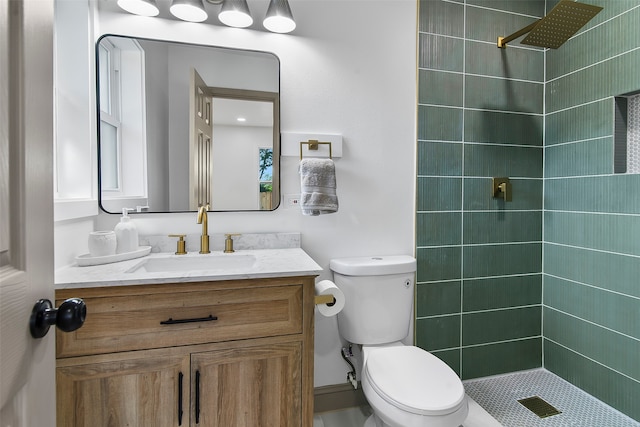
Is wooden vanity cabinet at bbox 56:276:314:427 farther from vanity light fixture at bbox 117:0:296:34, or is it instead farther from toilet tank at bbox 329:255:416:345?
vanity light fixture at bbox 117:0:296:34

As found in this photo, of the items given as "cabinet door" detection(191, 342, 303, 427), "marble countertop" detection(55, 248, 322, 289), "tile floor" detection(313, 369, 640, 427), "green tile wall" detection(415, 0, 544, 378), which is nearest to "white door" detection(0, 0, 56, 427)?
"marble countertop" detection(55, 248, 322, 289)

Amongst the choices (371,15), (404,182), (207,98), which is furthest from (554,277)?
(207,98)

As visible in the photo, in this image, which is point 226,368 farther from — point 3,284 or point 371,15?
point 371,15

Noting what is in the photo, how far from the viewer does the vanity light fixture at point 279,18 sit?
61.8 inches

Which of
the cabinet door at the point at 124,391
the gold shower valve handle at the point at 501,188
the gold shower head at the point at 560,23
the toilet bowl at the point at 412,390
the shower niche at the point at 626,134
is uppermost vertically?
the gold shower head at the point at 560,23

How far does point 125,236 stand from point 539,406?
2178 millimetres

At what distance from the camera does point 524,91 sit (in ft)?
6.77

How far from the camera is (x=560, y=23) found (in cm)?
160

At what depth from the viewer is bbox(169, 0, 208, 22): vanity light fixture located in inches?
58.4

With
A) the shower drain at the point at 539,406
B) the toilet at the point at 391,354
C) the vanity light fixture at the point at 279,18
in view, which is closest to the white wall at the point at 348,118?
the vanity light fixture at the point at 279,18

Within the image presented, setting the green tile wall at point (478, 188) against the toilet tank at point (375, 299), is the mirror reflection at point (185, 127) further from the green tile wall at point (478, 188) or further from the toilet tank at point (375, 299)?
the green tile wall at point (478, 188)

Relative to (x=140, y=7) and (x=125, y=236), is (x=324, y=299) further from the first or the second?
(x=140, y=7)

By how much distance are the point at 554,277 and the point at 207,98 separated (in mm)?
2194

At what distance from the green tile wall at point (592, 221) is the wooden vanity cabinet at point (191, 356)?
161 cm
